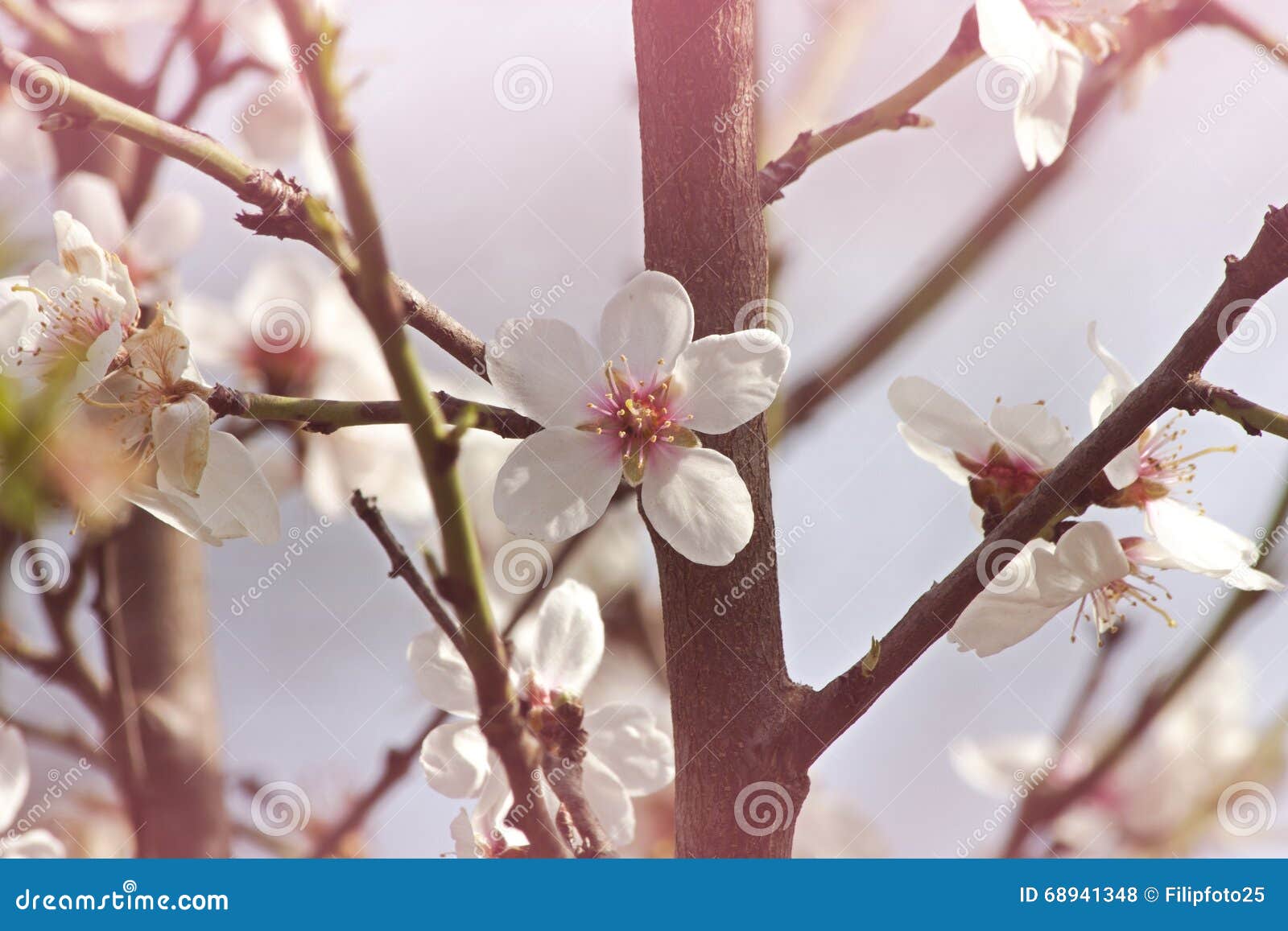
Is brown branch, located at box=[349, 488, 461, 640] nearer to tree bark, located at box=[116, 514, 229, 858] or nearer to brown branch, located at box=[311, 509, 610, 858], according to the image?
brown branch, located at box=[311, 509, 610, 858]

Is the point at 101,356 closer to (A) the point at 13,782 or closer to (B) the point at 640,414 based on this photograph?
(B) the point at 640,414

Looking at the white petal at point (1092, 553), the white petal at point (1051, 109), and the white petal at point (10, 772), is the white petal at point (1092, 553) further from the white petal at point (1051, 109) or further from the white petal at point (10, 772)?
the white petal at point (10, 772)

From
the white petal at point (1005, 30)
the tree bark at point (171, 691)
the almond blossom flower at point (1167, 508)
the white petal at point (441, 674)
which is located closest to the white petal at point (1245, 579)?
the almond blossom flower at point (1167, 508)

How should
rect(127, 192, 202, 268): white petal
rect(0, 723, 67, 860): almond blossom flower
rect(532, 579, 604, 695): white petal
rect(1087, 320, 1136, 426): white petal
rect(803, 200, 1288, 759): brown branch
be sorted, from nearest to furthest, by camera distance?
rect(803, 200, 1288, 759): brown branch
rect(1087, 320, 1136, 426): white petal
rect(532, 579, 604, 695): white petal
rect(0, 723, 67, 860): almond blossom flower
rect(127, 192, 202, 268): white petal

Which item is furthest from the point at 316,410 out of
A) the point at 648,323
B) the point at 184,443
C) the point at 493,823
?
the point at 493,823

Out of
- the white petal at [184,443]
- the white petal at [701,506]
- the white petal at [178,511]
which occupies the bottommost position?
the white petal at [178,511]

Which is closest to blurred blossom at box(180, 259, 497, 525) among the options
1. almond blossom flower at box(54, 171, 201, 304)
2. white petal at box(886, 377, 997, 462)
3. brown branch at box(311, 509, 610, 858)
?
almond blossom flower at box(54, 171, 201, 304)

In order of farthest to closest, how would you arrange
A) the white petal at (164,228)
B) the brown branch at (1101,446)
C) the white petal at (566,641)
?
the white petal at (164,228) < the white petal at (566,641) < the brown branch at (1101,446)
